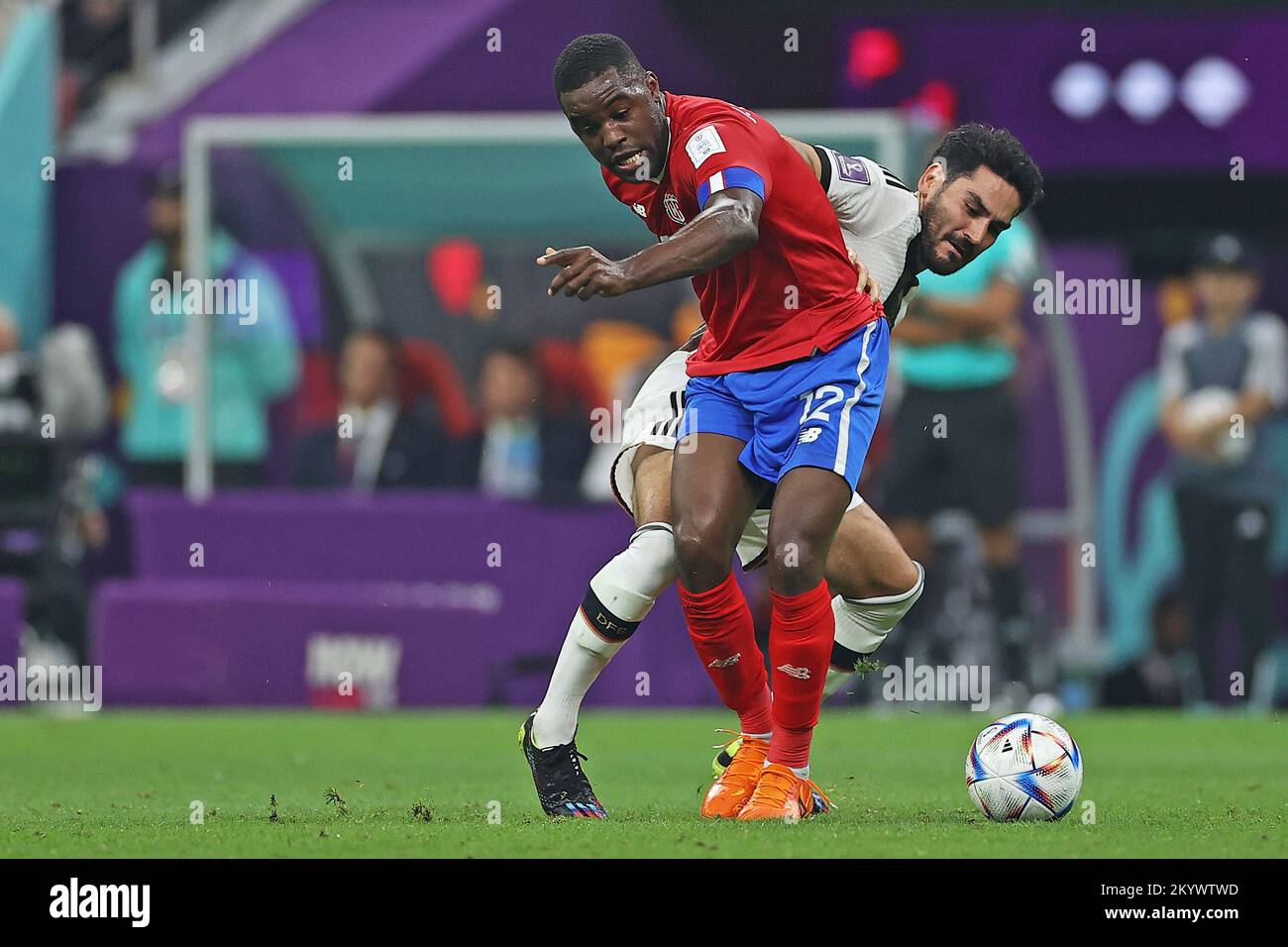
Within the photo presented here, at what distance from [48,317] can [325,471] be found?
2.66 m

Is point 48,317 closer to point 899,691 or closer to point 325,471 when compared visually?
point 325,471

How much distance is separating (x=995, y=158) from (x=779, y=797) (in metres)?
2.01

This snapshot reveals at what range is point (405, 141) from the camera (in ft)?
43.6

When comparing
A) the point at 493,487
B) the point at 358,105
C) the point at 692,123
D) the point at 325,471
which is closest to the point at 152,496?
the point at 325,471

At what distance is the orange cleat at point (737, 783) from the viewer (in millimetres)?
6523

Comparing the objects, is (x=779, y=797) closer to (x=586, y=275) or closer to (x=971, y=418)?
(x=586, y=275)

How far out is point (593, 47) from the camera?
619cm

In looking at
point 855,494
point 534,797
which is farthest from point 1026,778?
point 534,797

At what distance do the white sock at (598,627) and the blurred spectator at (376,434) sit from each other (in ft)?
19.9

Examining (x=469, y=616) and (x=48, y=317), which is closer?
(x=469, y=616)

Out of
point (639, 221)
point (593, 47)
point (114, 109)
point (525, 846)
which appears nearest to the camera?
point (525, 846)

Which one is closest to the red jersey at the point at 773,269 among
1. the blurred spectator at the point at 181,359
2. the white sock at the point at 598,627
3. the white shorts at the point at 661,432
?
the white shorts at the point at 661,432

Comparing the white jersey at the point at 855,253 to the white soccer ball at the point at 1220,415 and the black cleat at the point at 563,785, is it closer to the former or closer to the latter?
the black cleat at the point at 563,785

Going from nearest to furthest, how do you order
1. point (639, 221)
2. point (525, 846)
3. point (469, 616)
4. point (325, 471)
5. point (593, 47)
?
point (525, 846) → point (593, 47) → point (469, 616) → point (325, 471) → point (639, 221)
